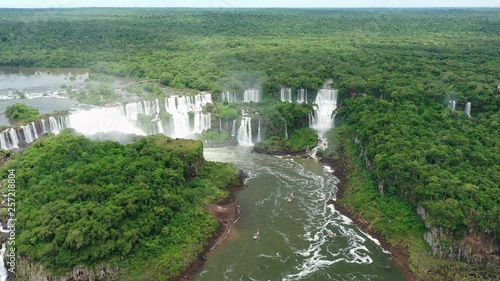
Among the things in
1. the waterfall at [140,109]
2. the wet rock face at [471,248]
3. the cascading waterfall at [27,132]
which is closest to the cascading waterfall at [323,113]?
the waterfall at [140,109]

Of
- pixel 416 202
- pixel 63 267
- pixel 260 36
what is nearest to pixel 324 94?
pixel 416 202

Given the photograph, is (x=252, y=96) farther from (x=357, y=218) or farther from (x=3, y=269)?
(x=3, y=269)

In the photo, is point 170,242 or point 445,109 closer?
point 170,242

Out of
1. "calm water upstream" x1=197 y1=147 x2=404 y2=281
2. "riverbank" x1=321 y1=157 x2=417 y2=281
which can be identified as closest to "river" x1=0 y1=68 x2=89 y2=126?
"calm water upstream" x1=197 y1=147 x2=404 y2=281

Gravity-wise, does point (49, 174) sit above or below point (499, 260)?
above

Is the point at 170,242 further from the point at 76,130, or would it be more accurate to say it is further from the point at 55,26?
the point at 55,26

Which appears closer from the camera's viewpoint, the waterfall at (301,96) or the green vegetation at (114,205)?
the green vegetation at (114,205)

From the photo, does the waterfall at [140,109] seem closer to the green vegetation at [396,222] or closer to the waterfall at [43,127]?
the waterfall at [43,127]
